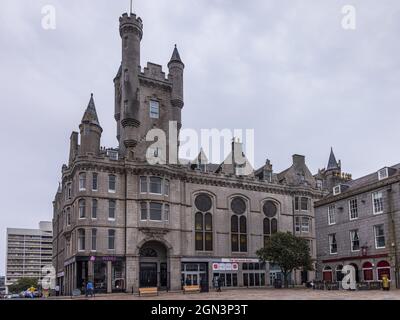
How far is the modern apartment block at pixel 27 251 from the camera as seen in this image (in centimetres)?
18500

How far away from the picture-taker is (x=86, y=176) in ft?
170

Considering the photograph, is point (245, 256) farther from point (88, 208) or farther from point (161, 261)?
point (88, 208)

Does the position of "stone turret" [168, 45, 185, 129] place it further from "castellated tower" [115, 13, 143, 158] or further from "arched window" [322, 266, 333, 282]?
"arched window" [322, 266, 333, 282]

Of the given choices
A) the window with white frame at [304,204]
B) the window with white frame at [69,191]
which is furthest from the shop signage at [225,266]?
the window with white frame at [69,191]

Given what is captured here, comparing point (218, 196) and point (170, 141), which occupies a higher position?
point (170, 141)

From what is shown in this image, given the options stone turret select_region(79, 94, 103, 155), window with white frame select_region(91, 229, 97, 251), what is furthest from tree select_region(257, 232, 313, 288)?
stone turret select_region(79, 94, 103, 155)

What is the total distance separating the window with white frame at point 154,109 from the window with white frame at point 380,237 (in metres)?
31.2

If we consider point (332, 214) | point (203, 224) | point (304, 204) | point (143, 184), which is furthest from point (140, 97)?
point (304, 204)

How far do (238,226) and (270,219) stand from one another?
562 centimetres

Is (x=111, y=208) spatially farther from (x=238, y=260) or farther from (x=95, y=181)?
(x=238, y=260)

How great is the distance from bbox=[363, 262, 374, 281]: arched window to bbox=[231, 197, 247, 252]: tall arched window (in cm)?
2040

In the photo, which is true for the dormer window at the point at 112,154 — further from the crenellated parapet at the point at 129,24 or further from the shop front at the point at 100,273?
the crenellated parapet at the point at 129,24
